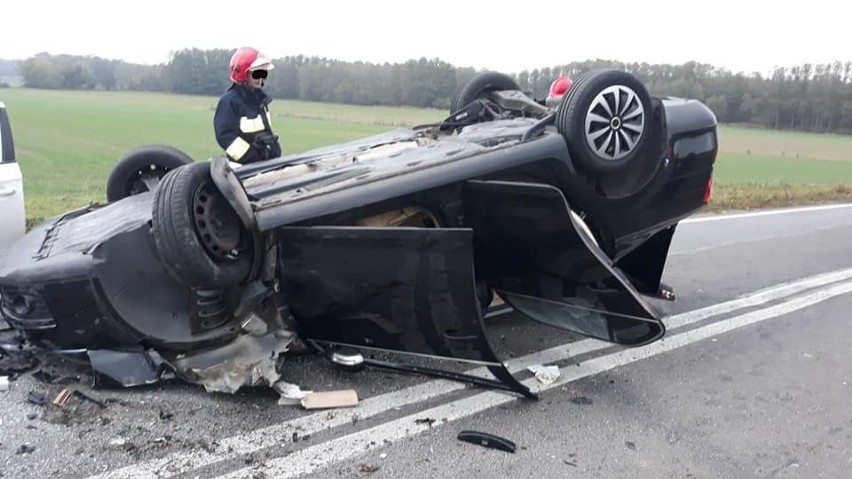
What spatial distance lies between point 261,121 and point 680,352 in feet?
10.5

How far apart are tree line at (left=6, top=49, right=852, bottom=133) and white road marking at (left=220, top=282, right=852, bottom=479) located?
81.7 feet

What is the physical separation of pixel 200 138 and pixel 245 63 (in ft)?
92.3

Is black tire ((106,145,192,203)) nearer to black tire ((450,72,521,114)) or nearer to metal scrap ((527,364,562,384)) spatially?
black tire ((450,72,521,114))

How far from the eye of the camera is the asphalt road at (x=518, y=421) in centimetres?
285

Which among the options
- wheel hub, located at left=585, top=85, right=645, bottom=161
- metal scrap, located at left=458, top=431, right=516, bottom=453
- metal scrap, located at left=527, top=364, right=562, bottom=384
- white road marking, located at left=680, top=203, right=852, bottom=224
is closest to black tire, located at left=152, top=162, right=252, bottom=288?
metal scrap, located at left=458, top=431, right=516, bottom=453

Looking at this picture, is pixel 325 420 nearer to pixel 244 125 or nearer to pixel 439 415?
pixel 439 415

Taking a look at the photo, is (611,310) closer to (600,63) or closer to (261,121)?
(261,121)

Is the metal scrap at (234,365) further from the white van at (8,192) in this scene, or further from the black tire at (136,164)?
the white van at (8,192)

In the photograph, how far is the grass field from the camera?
2088cm

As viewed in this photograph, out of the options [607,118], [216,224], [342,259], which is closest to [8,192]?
[216,224]

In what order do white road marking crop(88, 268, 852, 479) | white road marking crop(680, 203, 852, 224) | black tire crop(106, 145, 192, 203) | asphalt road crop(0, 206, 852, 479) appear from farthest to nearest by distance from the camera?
white road marking crop(680, 203, 852, 224) → black tire crop(106, 145, 192, 203) → asphalt road crop(0, 206, 852, 479) → white road marking crop(88, 268, 852, 479)

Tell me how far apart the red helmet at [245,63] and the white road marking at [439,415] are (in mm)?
2940

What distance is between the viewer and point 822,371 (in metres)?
4.12

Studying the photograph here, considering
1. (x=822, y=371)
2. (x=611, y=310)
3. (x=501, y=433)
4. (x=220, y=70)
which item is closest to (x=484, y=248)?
(x=611, y=310)
